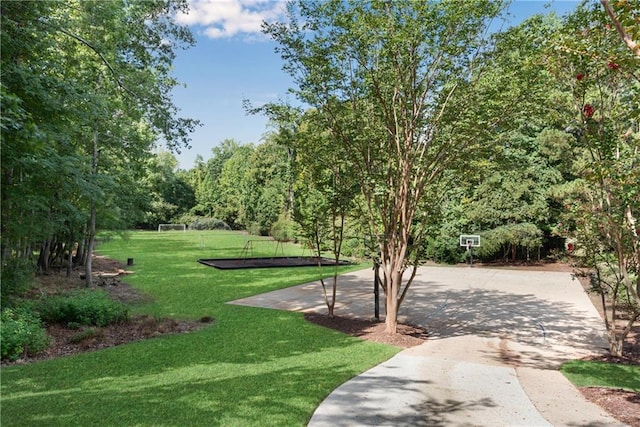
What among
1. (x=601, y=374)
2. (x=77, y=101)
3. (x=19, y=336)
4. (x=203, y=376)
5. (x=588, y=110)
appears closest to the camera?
(x=203, y=376)

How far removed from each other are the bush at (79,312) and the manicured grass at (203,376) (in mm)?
1120

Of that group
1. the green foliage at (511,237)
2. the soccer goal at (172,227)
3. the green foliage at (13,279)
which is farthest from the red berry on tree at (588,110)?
the soccer goal at (172,227)

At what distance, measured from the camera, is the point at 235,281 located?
39.9 ft

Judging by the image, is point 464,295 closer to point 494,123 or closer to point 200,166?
point 494,123

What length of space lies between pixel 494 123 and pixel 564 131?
1502 cm

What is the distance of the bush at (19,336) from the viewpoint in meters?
4.88

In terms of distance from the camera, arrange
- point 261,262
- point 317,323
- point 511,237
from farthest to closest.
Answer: point 511,237
point 261,262
point 317,323

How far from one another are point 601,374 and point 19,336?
7.49m

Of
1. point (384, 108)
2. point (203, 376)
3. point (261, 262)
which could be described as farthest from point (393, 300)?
point (261, 262)

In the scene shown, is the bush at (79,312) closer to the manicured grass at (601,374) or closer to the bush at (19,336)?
the bush at (19,336)

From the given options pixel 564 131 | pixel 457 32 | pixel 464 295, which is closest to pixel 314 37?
pixel 457 32

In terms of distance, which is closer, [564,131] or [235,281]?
[235,281]

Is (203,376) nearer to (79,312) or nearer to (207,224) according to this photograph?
(79,312)

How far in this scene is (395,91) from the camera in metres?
6.41
